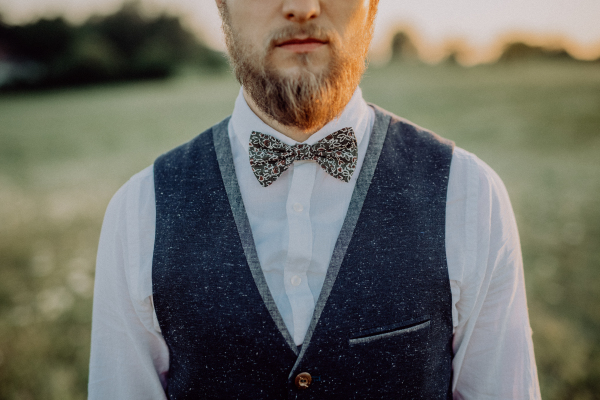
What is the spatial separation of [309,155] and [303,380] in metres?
0.61

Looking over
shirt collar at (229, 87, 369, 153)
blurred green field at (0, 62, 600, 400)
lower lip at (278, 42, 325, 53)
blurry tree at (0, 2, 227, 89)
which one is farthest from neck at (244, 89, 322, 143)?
blurry tree at (0, 2, 227, 89)

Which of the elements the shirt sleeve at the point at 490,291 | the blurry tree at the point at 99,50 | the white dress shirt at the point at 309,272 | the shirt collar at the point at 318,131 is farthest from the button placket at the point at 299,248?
the blurry tree at the point at 99,50

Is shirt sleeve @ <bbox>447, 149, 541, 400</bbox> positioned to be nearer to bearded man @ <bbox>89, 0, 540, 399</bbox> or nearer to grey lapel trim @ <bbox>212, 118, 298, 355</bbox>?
bearded man @ <bbox>89, 0, 540, 399</bbox>

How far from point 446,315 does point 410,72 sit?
13.2 m

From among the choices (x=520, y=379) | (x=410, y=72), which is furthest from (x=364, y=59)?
(x=410, y=72)

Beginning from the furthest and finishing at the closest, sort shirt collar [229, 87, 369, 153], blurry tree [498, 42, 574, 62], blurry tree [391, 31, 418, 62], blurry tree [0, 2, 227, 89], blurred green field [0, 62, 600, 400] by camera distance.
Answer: blurry tree [0, 2, 227, 89] < blurry tree [391, 31, 418, 62] < blurry tree [498, 42, 574, 62] < blurred green field [0, 62, 600, 400] < shirt collar [229, 87, 369, 153]

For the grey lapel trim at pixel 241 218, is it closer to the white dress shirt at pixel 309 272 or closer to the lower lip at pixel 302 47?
the white dress shirt at pixel 309 272

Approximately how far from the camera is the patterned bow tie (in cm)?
110

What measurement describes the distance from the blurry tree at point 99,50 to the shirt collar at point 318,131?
874 inches

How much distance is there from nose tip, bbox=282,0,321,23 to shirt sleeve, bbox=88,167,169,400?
65 cm

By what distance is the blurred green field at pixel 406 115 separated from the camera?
277cm

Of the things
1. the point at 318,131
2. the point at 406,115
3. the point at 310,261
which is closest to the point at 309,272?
the point at 310,261

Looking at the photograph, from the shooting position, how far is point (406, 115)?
933 centimetres

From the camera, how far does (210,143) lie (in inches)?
47.8
